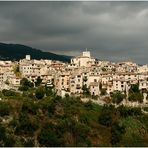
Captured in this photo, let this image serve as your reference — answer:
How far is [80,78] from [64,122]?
14.8 meters

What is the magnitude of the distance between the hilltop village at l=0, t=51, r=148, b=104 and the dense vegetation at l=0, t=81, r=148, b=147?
3.73 m

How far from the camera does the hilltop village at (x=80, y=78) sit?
174 ft

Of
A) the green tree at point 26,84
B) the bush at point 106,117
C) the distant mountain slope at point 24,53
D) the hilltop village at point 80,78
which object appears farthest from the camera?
the distant mountain slope at point 24,53

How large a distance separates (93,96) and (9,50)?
3850 inches

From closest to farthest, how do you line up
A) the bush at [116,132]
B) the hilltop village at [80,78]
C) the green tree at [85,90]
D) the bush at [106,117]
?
the bush at [116,132] < the bush at [106,117] < the green tree at [85,90] < the hilltop village at [80,78]

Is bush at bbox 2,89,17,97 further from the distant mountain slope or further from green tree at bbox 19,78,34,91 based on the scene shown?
the distant mountain slope

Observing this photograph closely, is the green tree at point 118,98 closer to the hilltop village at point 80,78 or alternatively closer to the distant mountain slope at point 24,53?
the hilltop village at point 80,78

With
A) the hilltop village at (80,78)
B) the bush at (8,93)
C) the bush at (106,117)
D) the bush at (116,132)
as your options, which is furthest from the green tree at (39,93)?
the bush at (116,132)

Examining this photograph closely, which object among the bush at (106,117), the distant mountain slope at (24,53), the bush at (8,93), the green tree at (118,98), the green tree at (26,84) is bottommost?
the bush at (106,117)

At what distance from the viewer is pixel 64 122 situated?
4091 centimetres

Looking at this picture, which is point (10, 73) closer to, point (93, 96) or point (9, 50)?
point (93, 96)

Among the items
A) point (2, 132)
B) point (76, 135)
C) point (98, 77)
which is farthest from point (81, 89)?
point (2, 132)

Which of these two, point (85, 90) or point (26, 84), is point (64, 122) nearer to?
point (85, 90)

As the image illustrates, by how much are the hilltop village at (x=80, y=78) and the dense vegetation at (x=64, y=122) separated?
3731 millimetres
